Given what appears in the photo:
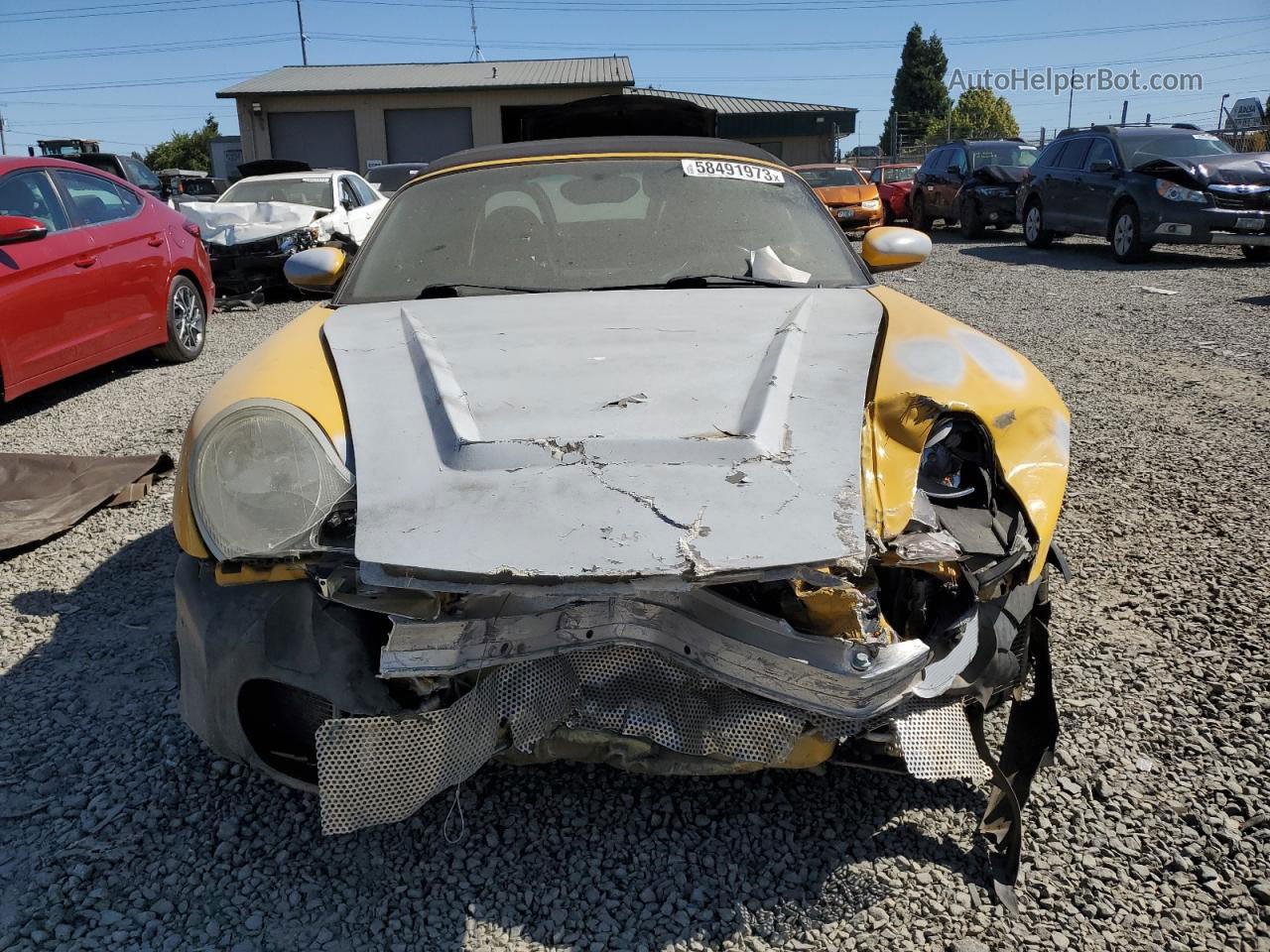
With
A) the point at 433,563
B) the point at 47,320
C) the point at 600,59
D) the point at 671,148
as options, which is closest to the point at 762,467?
the point at 433,563

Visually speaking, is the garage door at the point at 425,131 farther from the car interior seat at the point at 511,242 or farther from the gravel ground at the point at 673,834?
the gravel ground at the point at 673,834

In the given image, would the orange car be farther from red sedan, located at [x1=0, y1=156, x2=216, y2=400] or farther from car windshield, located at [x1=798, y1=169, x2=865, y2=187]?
red sedan, located at [x1=0, y1=156, x2=216, y2=400]

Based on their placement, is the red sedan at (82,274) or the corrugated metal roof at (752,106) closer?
the red sedan at (82,274)

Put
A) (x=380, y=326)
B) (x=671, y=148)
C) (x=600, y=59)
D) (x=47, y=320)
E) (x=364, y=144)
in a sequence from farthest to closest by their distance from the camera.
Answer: (x=600, y=59), (x=364, y=144), (x=47, y=320), (x=671, y=148), (x=380, y=326)

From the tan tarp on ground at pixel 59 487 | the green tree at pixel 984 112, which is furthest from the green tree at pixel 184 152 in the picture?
the tan tarp on ground at pixel 59 487

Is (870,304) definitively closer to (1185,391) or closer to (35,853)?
(35,853)

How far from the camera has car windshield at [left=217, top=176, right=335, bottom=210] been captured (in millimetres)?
11477

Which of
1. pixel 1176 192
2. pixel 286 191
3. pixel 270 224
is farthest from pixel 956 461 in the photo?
pixel 286 191

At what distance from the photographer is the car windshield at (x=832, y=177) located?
16.7m

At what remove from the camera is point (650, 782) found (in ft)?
7.97

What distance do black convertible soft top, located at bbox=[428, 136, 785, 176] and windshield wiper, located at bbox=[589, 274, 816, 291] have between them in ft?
2.46

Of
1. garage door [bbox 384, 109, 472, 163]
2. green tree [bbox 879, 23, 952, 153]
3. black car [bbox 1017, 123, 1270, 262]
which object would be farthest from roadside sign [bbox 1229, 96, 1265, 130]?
green tree [bbox 879, 23, 952, 153]

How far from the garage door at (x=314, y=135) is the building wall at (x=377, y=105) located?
0.22m

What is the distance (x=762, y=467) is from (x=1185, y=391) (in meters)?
4.93
